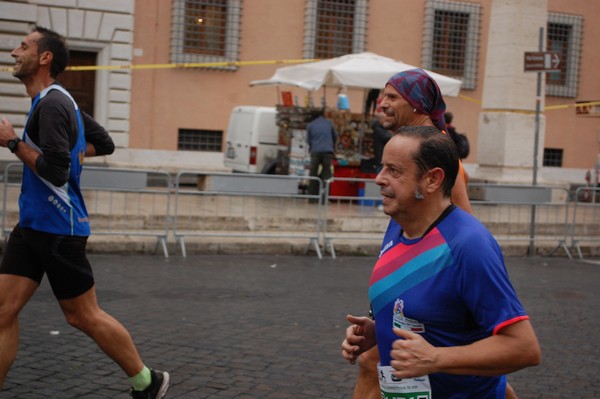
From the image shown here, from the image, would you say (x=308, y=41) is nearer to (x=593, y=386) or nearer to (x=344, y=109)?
(x=344, y=109)

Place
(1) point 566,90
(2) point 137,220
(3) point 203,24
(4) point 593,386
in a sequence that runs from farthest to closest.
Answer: (1) point 566,90
(3) point 203,24
(2) point 137,220
(4) point 593,386

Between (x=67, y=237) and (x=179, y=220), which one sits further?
(x=179, y=220)

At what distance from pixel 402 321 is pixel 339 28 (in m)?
25.2

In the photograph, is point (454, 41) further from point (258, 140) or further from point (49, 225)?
point (49, 225)

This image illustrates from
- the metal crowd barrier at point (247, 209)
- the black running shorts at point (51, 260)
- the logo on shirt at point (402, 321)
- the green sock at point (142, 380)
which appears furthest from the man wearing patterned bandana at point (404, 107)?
the metal crowd barrier at point (247, 209)

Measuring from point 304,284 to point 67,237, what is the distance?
5.75 metres

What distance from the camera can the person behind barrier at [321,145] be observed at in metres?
17.7

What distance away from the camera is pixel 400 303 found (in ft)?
10.0

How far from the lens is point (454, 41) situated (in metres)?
29.2

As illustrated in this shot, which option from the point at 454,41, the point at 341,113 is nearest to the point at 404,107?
the point at 341,113

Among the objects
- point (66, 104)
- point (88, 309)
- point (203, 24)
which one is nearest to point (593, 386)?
point (88, 309)

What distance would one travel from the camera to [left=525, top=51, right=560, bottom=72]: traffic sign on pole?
14797mm

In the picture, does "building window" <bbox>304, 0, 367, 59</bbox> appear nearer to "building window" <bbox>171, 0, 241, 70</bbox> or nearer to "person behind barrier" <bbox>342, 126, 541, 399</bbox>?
"building window" <bbox>171, 0, 241, 70</bbox>

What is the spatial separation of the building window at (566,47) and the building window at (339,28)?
6299 millimetres
